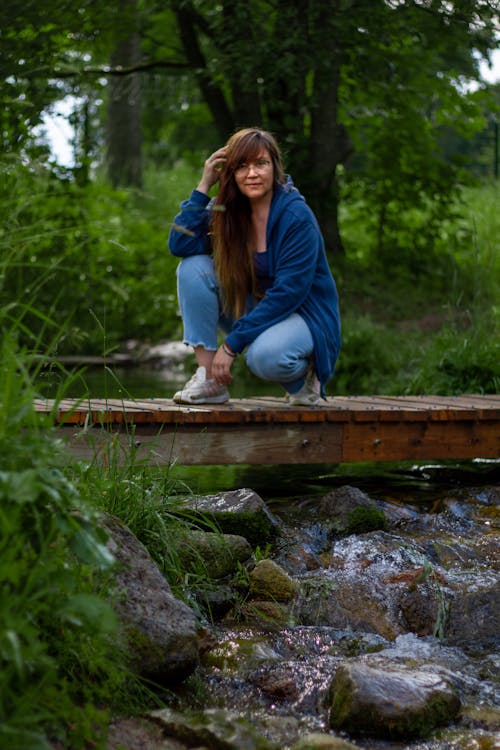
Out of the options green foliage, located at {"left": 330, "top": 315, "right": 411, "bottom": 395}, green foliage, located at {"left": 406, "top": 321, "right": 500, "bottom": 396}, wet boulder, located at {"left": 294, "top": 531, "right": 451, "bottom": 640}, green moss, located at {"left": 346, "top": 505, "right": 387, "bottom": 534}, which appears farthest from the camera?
green foliage, located at {"left": 330, "top": 315, "right": 411, "bottom": 395}

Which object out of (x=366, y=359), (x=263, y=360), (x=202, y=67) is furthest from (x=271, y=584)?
(x=202, y=67)

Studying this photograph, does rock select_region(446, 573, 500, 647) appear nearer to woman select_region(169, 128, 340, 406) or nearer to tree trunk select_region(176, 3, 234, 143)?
woman select_region(169, 128, 340, 406)

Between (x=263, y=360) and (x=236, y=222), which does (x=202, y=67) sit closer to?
(x=236, y=222)

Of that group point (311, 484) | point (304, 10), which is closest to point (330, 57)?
point (304, 10)

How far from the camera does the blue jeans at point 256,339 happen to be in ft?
13.8

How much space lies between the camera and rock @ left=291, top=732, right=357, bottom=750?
85.7 inches

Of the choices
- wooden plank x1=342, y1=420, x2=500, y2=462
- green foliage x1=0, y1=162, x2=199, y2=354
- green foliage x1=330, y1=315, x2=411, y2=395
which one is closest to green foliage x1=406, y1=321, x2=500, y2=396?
green foliage x1=330, y1=315, x2=411, y2=395

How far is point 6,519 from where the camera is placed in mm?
1776

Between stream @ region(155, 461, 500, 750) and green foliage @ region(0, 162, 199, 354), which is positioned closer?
stream @ region(155, 461, 500, 750)

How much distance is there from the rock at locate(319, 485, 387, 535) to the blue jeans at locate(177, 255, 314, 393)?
1.91 ft

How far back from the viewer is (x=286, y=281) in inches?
163

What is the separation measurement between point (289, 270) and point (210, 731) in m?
2.34

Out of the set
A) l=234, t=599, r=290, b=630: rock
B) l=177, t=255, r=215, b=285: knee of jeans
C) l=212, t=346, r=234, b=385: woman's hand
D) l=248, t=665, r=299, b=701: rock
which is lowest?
l=248, t=665, r=299, b=701: rock

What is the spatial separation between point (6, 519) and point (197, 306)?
2.64 meters
